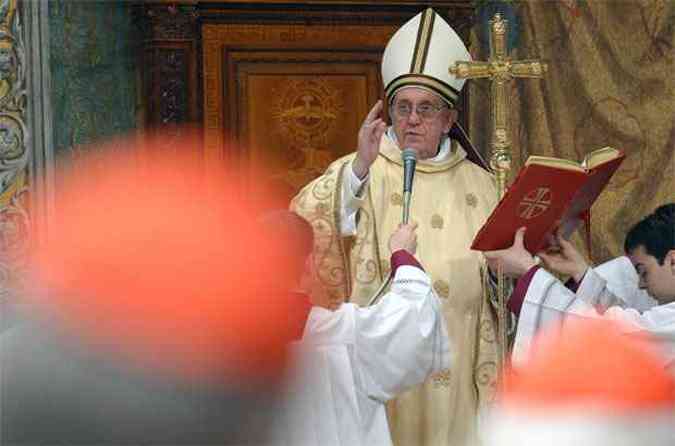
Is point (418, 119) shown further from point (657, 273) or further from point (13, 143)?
point (13, 143)

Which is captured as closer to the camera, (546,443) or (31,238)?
(546,443)

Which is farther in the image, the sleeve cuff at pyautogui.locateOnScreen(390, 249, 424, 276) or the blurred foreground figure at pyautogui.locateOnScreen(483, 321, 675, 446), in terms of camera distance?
the sleeve cuff at pyautogui.locateOnScreen(390, 249, 424, 276)

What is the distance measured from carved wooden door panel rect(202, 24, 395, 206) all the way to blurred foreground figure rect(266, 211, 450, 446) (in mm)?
3394

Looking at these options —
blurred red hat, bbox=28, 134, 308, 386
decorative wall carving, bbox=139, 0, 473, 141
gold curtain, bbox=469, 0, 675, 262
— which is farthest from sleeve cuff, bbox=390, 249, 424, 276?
gold curtain, bbox=469, 0, 675, 262

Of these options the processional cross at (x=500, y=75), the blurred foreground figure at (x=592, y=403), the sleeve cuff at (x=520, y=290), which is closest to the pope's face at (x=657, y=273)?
the sleeve cuff at (x=520, y=290)

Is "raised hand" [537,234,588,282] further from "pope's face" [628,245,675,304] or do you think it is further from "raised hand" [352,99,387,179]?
"raised hand" [352,99,387,179]

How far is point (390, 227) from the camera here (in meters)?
5.66

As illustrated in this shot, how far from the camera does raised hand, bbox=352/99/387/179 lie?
5155mm

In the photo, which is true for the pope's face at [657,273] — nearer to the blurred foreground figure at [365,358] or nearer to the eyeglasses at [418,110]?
the blurred foreground figure at [365,358]

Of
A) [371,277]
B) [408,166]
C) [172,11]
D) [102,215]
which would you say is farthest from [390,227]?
[102,215]

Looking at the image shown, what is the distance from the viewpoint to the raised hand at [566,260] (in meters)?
5.12

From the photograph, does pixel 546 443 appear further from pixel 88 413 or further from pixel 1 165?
pixel 1 165

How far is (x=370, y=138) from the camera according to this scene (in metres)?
5.20

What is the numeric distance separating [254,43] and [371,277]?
2944 millimetres
